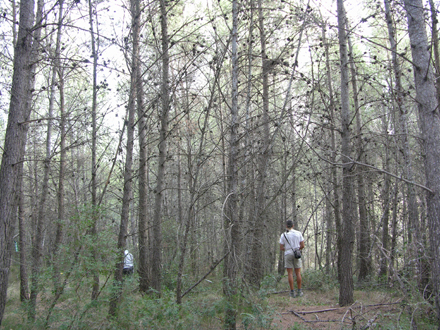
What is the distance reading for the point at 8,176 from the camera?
448 cm

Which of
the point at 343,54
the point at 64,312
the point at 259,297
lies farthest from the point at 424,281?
the point at 64,312

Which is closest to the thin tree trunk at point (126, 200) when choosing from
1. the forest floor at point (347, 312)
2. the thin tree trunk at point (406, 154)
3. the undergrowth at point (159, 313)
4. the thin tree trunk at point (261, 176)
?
the undergrowth at point (159, 313)

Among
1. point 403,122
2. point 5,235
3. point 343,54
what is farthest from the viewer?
point 403,122

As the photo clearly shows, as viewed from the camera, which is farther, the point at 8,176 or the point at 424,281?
the point at 424,281

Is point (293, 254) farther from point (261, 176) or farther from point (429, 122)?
point (429, 122)

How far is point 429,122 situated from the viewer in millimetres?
4176

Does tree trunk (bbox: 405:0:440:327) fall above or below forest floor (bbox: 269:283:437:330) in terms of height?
above

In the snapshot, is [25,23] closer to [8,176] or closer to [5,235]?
[8,176]

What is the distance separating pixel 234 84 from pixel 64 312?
4.06 m

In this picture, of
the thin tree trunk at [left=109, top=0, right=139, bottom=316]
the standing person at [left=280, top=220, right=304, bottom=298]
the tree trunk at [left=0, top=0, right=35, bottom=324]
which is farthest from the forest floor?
the tree trunk at [left=0, top=0, right=35, bottom=324]

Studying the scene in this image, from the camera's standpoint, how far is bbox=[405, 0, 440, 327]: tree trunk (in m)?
4.03

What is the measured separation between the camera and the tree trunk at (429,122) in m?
4.03

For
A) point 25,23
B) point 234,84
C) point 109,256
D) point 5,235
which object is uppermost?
point 25,23

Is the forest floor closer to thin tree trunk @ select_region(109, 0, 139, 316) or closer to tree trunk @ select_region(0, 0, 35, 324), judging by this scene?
thin tree trunk @ select_region(109, 0, 139, 316)
